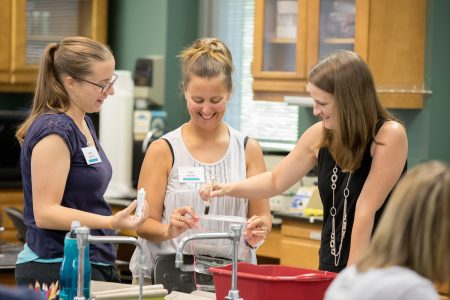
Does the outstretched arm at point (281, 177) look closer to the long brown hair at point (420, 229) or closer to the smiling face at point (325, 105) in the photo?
the smiling face at point (325, 105)

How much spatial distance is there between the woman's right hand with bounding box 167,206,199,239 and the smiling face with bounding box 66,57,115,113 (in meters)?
0.43

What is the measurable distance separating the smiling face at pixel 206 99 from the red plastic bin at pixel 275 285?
654 millimetres

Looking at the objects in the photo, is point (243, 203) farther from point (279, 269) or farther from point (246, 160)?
point (279, 269)

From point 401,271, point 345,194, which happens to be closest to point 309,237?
point 345,194

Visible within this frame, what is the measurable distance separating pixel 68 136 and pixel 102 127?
10.6 ft

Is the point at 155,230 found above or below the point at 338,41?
below

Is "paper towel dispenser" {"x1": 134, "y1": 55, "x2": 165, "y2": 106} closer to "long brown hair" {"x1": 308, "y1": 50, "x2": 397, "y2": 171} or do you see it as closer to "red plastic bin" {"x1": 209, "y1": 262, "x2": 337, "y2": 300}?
"long brown hair" {"x1": 308, "y1": 50, "x2": 397, "y2": 171}

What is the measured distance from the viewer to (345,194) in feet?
9.39

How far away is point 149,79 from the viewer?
620 cm

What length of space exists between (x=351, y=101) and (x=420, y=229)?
1.01 m

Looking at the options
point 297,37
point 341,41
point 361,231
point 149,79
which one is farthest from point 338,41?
point 361,231

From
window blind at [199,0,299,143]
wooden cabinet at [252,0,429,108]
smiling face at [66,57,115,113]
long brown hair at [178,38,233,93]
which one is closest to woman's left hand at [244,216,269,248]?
long brown hair at [178,38,233,93]

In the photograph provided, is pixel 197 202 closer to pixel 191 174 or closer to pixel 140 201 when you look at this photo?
pixel 191 174

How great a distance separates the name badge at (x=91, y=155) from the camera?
2.94m
